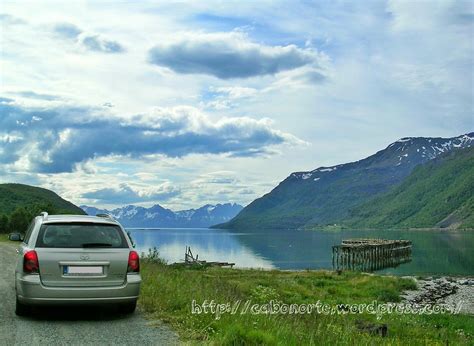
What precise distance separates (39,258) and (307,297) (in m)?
23.1

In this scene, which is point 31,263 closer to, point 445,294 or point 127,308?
point 127,308

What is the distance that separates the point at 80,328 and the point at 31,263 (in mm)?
1574

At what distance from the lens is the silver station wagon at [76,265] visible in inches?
387

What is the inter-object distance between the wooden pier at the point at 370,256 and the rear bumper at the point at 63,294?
214ft

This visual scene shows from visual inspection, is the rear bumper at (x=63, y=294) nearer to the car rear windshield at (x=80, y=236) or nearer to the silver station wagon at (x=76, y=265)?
the silver station wagon at (x=76, y=265)

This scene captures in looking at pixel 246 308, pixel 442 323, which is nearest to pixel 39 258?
pixel 246 308

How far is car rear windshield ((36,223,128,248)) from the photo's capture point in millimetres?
10156

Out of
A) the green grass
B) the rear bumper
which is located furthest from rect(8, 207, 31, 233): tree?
the rear bumper

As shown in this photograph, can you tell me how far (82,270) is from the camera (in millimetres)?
9969

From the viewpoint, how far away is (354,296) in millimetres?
34000

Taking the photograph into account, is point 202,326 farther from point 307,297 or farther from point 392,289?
point 392,289

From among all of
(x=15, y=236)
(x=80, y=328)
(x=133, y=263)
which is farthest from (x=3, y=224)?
(x=80, y=328)

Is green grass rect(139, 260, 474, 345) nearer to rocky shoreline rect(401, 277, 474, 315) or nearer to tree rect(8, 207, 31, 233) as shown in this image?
rocky shoreline rect(401, 277, 474, 315)

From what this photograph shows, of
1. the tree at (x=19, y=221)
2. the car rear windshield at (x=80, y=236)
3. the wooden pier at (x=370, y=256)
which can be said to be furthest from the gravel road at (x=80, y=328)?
the wooden pier at (x=370, y=256)
